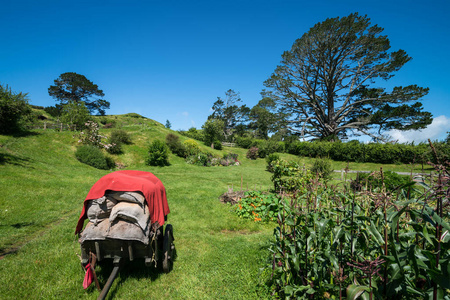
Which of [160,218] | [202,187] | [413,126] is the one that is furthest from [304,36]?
[160,218]

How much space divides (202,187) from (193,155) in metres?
12.7

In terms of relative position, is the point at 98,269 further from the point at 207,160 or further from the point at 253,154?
the point at 253,154

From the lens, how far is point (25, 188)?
8.09 meters

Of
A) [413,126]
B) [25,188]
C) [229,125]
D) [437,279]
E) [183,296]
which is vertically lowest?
[183,296]

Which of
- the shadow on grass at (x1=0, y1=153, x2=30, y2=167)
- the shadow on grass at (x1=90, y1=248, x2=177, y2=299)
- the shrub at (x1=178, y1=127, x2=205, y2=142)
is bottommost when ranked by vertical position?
the shadow on grass at (x1=90, y1=248, x2=177, y2=299)

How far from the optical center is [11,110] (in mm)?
15570

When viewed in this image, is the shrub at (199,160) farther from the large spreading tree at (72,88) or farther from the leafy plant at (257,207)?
the large spreading tree at (72,88)

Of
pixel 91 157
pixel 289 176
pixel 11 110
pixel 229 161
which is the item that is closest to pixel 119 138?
pixel 91 157

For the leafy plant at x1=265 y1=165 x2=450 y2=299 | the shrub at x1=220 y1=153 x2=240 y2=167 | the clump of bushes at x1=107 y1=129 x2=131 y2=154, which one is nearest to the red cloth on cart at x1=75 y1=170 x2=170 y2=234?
the leafy plant at x1=265 y1=165 x2=450 y2=299

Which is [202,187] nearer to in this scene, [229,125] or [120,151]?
[120,151]

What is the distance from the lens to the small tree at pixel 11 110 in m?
15.2

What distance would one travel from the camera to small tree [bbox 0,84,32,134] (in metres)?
15.2

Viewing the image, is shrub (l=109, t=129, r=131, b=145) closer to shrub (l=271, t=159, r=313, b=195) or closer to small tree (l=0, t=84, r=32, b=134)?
small tree (l=0, t=84, r=32, b=134)

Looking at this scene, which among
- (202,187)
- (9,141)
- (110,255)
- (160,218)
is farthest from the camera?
(9,141)
